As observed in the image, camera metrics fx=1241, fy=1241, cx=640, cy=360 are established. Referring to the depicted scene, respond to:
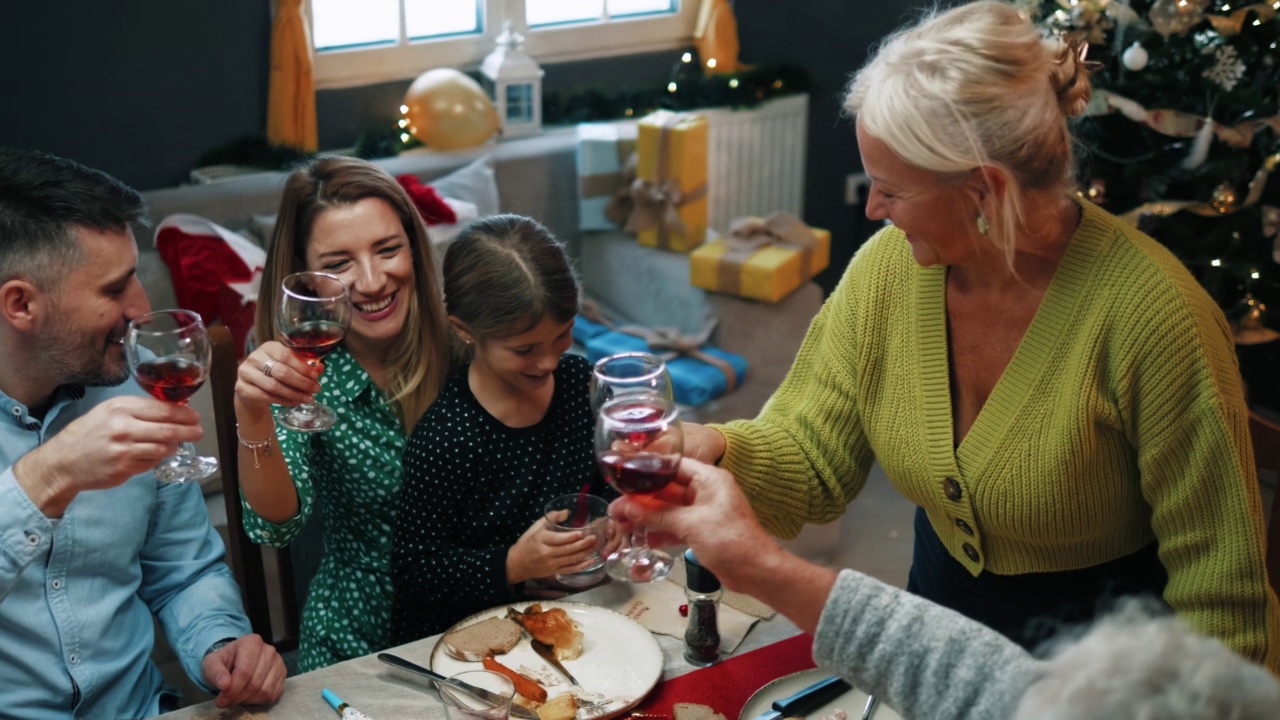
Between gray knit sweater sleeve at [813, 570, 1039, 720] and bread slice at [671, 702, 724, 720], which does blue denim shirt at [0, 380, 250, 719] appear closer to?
bread slice at [671, 702, 724, 720]

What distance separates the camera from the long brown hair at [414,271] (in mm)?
1938

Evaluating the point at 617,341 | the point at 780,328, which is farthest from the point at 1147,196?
the point at 617,341

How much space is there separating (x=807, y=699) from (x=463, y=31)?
3.46 meters

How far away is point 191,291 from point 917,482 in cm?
215

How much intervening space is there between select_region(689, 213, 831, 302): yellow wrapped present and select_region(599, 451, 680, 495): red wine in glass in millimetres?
2463

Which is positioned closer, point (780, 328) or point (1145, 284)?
point (1145, 284)

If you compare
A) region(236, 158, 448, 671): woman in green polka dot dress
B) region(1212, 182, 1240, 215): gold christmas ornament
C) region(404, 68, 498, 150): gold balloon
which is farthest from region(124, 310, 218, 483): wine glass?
region(1212, 182, 1240, 215): gold christmas ornament

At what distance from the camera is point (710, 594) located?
1.56 metres

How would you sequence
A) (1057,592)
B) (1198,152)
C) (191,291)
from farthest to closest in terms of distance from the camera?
(1198,152), (191,291), (1057,592)

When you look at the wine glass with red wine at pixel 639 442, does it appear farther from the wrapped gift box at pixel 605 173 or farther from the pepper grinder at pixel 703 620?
the wrapped gift box at pixel 605 173

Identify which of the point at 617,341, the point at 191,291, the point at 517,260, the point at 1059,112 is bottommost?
Result: the point at 617,341

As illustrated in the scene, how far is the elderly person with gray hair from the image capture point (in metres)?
0.86

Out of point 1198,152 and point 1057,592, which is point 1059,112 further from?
point 1198,152

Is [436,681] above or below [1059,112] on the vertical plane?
below
